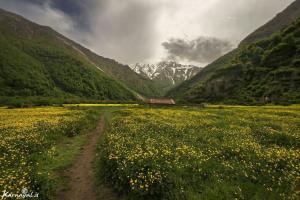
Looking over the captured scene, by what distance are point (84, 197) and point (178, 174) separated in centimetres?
484

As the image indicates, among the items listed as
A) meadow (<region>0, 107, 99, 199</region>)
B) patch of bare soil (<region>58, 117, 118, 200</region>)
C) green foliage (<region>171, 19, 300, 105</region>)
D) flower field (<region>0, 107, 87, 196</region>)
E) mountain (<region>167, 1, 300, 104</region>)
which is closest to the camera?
flower field (<region>0, 107, 87, 196</region>)

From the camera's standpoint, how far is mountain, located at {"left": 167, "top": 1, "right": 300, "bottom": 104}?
347 feet

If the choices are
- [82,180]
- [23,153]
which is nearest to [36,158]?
[23,153]

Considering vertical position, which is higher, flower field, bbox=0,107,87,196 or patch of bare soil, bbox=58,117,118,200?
flower field, bbox=0,107,87,196

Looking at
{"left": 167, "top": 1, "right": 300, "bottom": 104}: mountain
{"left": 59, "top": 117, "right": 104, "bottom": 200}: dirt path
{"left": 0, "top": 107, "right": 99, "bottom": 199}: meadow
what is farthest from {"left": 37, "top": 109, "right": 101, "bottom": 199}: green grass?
{"left": 167, "top": 1, "right": 300, "bottom": 104}: mountain

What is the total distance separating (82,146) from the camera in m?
22.4

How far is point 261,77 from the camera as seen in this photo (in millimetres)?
135250

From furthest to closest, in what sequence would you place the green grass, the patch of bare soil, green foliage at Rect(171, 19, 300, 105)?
green foliage at Rect(171, 19, 300, 105) → the patch of bare soil → the green grass

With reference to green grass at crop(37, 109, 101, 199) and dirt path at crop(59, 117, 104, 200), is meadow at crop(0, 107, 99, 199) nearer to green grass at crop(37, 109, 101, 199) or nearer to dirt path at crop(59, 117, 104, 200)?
green grass at crop(37, 109, 101, 199)

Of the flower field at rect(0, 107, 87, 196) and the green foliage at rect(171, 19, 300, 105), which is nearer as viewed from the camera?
the flower field at rect(0, 107, 87, 196)

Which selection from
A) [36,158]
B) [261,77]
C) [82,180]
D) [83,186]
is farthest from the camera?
[261,77]

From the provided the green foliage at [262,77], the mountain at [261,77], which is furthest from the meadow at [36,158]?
the mountain at [261,77]

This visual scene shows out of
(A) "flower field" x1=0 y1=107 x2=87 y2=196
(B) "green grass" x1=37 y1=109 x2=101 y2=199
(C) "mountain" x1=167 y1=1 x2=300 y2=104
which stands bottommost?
(B) "green grass" x1=37 y1=109 x2=101 y2=199

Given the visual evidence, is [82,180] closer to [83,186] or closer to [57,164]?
[83,186]
